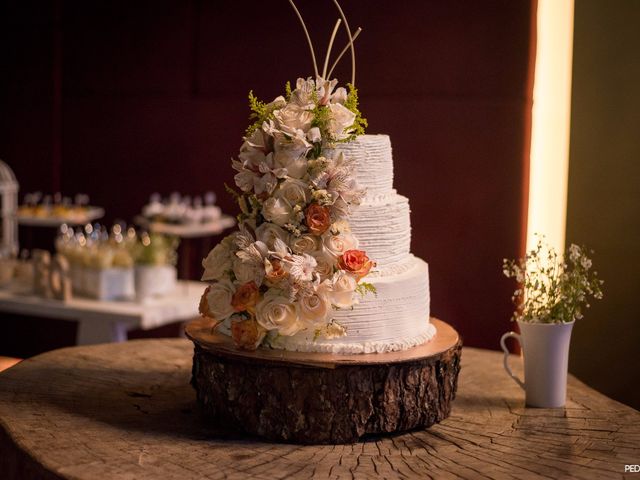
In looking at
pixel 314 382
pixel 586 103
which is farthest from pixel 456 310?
pixel 314 382

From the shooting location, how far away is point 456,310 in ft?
18.8

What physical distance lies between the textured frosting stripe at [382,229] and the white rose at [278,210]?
0.21 m

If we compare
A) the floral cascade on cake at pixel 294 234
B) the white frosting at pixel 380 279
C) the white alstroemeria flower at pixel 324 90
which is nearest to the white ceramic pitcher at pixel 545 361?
the white frosting at pixel 380 279

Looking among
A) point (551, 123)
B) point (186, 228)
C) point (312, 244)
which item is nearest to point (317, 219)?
point (312, 244)

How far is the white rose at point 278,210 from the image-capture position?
2.24 metres

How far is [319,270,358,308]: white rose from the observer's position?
2203mm

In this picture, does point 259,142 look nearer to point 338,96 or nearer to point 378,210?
point 338,96

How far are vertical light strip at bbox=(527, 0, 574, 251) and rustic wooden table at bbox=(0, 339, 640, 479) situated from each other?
233 cm

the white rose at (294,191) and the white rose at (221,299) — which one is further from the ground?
the white rose at (294,191)

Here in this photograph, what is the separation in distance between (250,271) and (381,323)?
41cm

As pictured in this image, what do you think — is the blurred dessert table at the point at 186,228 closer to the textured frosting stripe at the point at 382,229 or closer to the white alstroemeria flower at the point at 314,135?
the textured frosting stripe at the point at 382,229

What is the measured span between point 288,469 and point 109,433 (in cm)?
54

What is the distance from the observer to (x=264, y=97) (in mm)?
6234

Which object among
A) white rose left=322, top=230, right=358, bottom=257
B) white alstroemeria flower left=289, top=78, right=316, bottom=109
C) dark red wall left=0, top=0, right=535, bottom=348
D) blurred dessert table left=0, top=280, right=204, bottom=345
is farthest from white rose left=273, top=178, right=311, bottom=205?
dark red wall left=0, top=0, right=535, bottom=348
